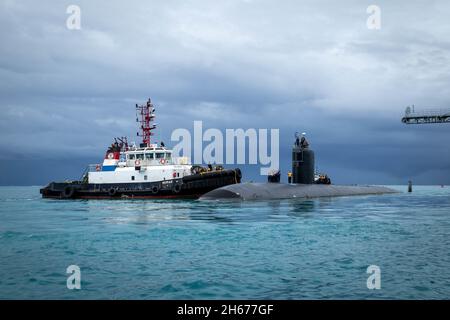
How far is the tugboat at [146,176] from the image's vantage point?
55.4 metres

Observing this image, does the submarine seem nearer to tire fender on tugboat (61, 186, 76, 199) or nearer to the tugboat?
the tugboat

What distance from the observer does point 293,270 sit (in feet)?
50.3

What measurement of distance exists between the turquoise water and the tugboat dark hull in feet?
82.8

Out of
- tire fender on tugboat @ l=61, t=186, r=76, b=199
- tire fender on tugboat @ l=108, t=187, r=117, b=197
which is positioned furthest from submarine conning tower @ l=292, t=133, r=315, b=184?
tire fender on tugboat @ l=61, t=186, r=76, b=199

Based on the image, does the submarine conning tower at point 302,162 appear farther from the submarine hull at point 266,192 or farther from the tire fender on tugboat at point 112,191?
the tire fender on tugboat at point 112,191

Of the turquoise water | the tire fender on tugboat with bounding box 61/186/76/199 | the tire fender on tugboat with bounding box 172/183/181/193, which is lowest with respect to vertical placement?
the turquoise water

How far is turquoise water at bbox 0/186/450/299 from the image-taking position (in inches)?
513

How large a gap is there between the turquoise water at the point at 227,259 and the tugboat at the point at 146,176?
25.7 metres

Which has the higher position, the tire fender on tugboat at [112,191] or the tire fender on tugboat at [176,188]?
the tire fender on tugboat at [176,188]

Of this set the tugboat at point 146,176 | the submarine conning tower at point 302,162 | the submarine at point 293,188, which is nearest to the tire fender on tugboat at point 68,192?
the tugboat at point 146,176

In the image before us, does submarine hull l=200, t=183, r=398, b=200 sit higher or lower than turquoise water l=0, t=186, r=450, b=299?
higher

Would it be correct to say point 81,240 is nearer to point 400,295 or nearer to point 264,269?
point 264,269
